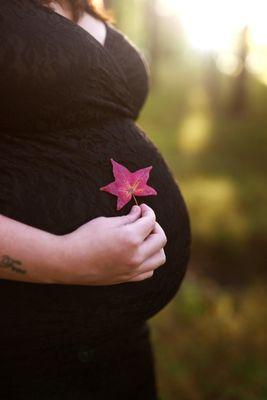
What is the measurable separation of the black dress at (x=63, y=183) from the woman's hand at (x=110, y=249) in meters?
0.09

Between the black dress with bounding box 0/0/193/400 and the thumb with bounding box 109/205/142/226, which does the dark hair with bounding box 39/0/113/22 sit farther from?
the thumb with bounding box 109/205/142/226

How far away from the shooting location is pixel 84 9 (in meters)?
1.51

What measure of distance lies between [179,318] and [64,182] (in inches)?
115

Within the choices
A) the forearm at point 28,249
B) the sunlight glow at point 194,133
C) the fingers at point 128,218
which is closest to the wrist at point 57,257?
the forearm at point 28,249

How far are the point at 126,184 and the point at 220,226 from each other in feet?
15.9

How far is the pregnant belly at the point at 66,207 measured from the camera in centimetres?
121

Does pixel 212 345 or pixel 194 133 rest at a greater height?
pixel 212 345

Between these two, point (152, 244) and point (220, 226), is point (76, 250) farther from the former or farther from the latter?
point (220, 226)

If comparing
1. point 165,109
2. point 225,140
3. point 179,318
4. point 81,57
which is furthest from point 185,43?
point 81,57

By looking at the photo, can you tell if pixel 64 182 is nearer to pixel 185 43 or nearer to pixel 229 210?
pixel 229 210

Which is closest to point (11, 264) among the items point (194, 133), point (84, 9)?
point (84, 9)

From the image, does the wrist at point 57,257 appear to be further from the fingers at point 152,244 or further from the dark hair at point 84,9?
the dark hair at point 84,9

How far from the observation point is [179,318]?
399 centimetres

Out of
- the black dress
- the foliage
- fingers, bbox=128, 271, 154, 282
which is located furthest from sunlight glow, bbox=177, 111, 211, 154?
fingers, bbox=128, 271, 154, 282
